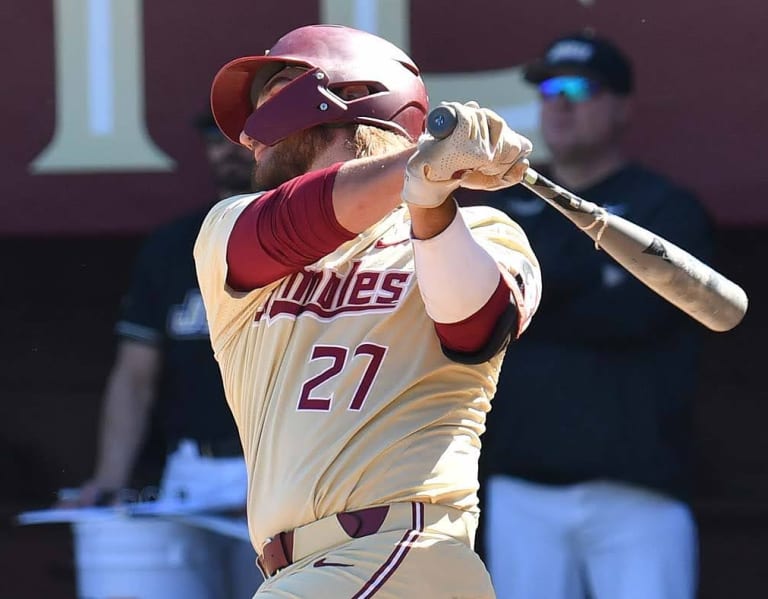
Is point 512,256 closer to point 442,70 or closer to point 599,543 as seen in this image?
point 599,543

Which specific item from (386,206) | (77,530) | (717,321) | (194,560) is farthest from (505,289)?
(77,530)

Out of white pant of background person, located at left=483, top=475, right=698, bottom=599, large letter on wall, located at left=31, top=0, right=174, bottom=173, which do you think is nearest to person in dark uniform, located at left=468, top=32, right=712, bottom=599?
white pant of background person, located at left=483, top=475, right=698, bottom=599

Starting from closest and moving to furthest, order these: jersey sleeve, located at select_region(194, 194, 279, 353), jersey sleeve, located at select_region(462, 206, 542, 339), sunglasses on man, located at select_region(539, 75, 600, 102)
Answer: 1. jersey sleeve, located at select_region(462, 206, 542, 339)
2. jersey sleeve, located at select_region(194, 194, 279, 353)
3. sunglasses on man, located at select_region(539, 75, 600, 102)

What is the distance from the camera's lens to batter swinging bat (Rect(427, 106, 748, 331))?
87.1 inches

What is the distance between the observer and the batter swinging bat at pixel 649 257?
Result: 2213 mm

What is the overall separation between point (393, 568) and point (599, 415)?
1841 millimetres

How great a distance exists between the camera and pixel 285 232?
234 centimetres

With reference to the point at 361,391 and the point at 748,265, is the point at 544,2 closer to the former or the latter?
the point at 748,265

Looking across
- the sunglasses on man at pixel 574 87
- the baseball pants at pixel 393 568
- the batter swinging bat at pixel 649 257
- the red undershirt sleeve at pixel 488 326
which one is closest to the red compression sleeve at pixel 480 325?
the red undershirt sleeve at pixel 488 326

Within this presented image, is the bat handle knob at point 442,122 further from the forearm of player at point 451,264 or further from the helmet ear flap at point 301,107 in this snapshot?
the helmet ear flap at point 301,107

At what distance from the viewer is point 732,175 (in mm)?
4492

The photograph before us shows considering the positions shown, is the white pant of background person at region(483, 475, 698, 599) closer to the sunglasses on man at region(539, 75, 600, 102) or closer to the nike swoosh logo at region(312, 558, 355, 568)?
the sunglasses on man at region(539, 75, 600, 102)

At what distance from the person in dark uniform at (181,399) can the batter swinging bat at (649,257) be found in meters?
2.14

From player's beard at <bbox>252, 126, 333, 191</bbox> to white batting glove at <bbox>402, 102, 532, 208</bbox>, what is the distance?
45 cm
